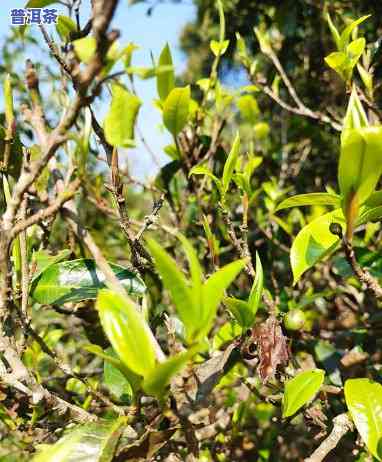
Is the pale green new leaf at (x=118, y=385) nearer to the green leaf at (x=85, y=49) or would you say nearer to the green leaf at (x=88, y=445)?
the green leaf at (x=88, y=445)

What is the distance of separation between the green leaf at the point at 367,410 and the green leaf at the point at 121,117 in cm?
47

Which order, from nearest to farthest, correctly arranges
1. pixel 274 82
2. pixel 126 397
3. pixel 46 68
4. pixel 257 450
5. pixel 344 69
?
1. pixel 126 397
2. pixel 344 69
3. pixel 257 450
4. pixel 274 82
5. pixel 46 68

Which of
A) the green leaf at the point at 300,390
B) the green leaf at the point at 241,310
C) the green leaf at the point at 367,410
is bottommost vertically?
the green leaf at the point at 367,410

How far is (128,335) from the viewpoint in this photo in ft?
1.82

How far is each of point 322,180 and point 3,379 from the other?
191 cm

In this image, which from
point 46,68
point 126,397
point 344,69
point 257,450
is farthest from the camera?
point 46,68

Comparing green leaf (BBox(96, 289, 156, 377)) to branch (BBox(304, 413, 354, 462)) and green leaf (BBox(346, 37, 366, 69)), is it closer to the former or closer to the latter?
branch (BBox(304, 413, 354, 462))

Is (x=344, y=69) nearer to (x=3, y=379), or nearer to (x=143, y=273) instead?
(x=143, y=273)

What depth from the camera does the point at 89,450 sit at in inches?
23.1

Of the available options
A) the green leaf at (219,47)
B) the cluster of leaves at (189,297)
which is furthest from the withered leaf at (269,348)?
the green leaf at (219,47)

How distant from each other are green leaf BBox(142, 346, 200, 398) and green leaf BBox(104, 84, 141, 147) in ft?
0.84

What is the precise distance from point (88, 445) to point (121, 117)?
1.25 feet

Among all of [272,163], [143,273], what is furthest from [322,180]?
[143,273]

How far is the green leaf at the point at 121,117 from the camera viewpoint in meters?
0.61
